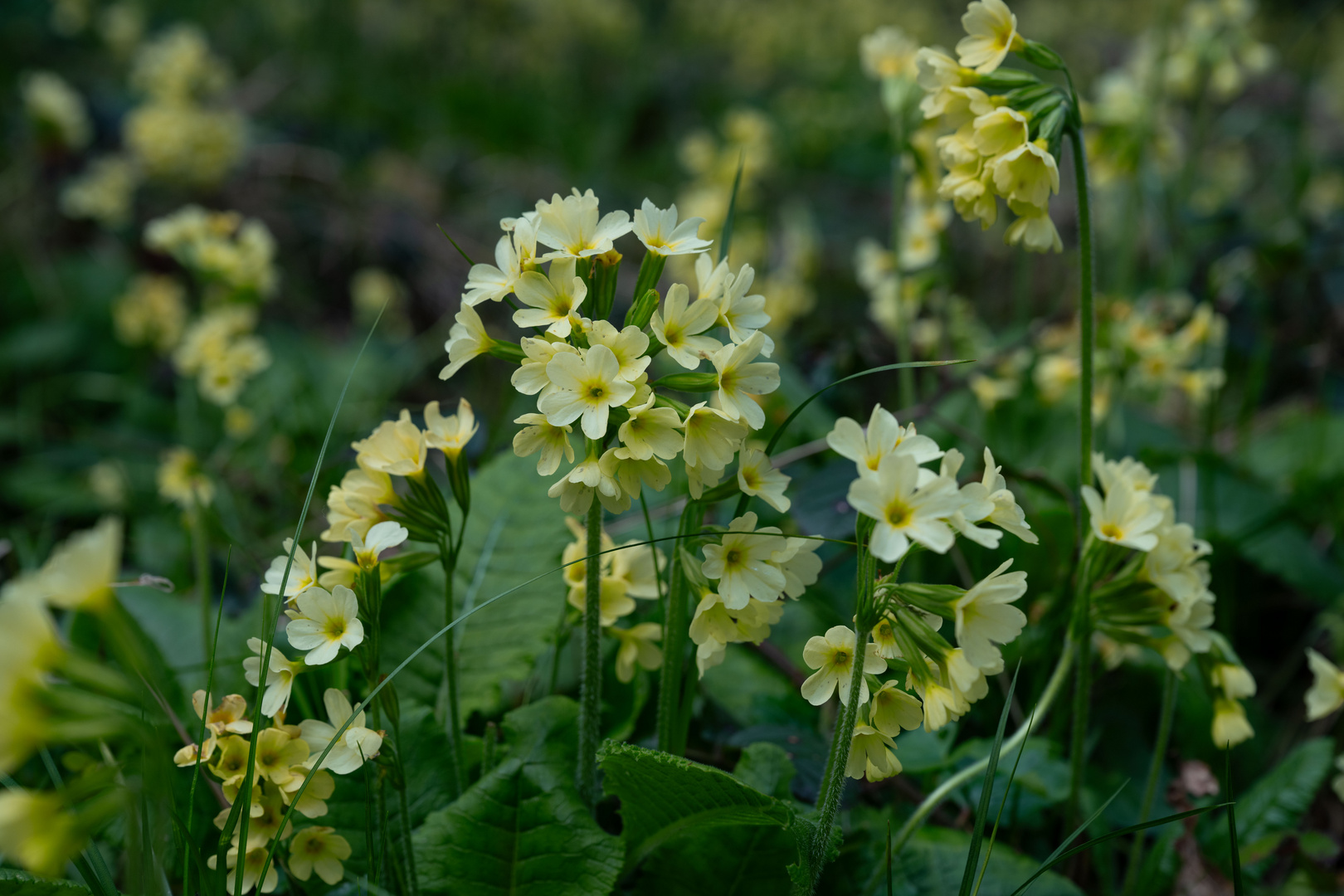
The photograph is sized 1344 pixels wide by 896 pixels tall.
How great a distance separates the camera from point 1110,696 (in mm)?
1998

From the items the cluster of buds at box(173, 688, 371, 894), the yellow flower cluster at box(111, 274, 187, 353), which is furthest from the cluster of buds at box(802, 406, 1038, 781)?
the yellow flower cluster at box(111, 274, 187, 353)

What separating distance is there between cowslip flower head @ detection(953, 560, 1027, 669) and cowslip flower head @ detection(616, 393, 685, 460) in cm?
35

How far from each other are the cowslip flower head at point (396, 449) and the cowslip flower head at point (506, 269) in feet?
0.63

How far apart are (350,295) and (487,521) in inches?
134

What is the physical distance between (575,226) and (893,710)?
2.26 ft

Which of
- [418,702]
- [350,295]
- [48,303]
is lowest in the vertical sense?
[350,295]

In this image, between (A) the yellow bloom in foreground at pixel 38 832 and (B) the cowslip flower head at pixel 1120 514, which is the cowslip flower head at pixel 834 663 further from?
(A) the yellow bloom in foreground at pixel 38 832

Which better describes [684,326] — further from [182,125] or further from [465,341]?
[182,125]

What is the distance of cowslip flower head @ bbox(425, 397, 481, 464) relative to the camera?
1.27 meters

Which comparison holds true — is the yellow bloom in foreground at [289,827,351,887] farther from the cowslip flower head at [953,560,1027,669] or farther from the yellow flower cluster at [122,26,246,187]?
the yellow flower cluster at [122,26,246,187]

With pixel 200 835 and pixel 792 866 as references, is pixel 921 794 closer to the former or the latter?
pixel 792 866

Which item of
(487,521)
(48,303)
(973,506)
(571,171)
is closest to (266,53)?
(571,171)

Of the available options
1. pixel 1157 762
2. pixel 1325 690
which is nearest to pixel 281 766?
pixel 1157 762

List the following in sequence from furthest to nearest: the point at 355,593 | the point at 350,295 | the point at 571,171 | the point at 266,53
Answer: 1. the point at 266,53
2. the point at 571,171
3. the point at 350,295
4. the point at 355,593
